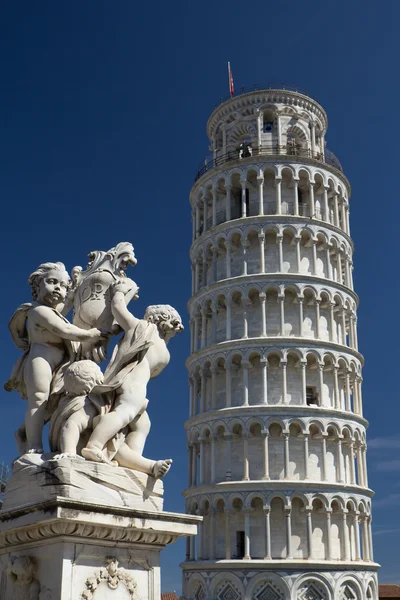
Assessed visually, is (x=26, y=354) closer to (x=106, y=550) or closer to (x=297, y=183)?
(x=106, y=550)

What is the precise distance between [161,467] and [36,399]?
104 centimetres

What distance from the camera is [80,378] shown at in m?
5.47

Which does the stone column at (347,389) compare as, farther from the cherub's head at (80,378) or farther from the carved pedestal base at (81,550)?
the cherub's head at (80,378)

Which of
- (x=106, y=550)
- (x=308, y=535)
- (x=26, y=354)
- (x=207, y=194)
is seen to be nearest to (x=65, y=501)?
(x=106, y=550)

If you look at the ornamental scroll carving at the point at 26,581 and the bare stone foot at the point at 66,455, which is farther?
the bare stone foot at the point at 66,455

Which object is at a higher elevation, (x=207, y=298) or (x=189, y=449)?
(x=207, y=298)

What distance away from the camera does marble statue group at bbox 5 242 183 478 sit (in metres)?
5.49

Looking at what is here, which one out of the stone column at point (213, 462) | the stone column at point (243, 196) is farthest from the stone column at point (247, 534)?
the stone column at point (243, 196)

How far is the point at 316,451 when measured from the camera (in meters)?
47.8

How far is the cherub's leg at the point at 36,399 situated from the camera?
5.62m

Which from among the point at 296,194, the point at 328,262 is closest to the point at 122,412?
the point at 328,262

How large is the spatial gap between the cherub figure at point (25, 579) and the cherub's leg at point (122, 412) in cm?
79

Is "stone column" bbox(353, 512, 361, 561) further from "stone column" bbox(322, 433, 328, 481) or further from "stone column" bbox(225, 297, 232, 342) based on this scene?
"stone column" bbox(225, 297, 232, 342)

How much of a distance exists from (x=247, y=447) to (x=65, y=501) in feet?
142
